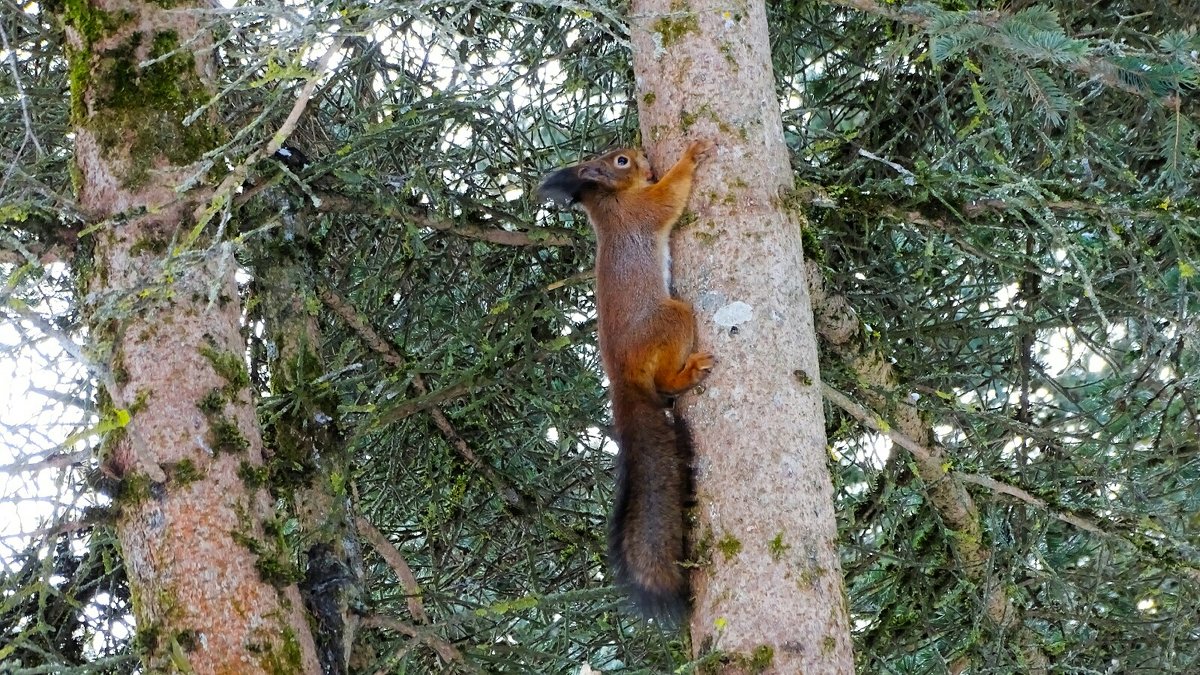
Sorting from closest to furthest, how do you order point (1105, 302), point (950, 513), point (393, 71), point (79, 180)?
point (79, 180) < point (950, 513) < point (1105, 302) < point (393, 71)

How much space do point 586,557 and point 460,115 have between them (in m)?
1.94

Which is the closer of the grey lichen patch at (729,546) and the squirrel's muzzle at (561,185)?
the grey lichen patch at (729,546)

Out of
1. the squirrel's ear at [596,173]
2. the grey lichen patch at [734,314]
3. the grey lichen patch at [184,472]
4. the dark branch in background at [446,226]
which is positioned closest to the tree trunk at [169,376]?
the grey lichen patch at [184,472]

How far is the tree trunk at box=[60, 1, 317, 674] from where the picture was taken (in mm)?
3193

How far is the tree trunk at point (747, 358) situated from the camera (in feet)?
9.79

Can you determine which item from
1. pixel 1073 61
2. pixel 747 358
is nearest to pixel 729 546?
pixel 747 358

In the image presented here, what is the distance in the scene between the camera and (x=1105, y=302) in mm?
5141

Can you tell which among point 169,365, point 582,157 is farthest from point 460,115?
point 169,365

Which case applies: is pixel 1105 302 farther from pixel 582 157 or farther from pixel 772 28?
pixel 582 157

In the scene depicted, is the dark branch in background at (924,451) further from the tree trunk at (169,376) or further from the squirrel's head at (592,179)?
the tree trunk at (169,376)

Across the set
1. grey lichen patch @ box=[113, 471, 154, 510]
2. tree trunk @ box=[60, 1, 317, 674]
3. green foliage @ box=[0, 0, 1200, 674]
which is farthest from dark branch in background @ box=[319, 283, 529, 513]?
grey lichen patch @ box=[113, 471, 154, 510]

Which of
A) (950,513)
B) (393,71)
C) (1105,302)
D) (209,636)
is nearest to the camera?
(209,636)

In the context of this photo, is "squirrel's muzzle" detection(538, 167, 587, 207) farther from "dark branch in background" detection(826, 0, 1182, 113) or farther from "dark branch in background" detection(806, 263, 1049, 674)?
"dark branch in background" detection(826, 0, 1182, 113)

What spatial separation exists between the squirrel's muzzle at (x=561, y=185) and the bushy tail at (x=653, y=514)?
4.19 ft
